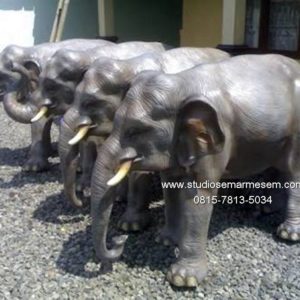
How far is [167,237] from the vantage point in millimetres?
3238

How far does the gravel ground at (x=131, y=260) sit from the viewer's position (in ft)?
9.33

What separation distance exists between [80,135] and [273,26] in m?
3.72

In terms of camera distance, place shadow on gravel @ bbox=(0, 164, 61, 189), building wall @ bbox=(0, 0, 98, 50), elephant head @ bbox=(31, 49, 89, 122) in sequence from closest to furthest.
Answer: elephant head @ bbox=(31, 49, 89, 122) < shadow on gravel @ bbox=(0, 164, 61, 189) < building wall @ bbox=(0, 0, 98, 50)

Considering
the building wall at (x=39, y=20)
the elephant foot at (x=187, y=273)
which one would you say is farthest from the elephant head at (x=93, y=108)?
the building wall at (x=39, y=20)

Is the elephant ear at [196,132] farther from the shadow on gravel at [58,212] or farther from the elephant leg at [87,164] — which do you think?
the elephant leg at [87,164]

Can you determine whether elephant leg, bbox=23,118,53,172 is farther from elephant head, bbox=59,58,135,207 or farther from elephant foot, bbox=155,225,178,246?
elephant foot, bbox=155,225,178,246

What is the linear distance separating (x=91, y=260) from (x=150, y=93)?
116 centimetres

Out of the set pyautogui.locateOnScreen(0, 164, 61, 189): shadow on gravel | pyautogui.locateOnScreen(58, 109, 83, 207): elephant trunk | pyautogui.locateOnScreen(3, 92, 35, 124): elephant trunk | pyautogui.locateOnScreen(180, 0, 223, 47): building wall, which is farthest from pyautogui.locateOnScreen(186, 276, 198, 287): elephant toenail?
pyautogui.locateOnScreen(180, 0, 223, 47): building wall

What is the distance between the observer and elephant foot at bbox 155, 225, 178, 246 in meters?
3.20

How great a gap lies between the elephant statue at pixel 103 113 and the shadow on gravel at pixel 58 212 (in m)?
0.37

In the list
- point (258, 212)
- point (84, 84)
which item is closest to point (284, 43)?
point (258, 212)

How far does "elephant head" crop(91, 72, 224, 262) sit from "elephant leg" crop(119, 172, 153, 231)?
789mm

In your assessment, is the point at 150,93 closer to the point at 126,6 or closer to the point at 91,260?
the point at 91,260

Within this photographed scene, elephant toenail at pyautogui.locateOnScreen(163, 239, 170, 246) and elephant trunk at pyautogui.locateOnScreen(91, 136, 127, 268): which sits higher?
elephant trunk at pyautogui.locateOnScreen(91, 136, 127, 268)
